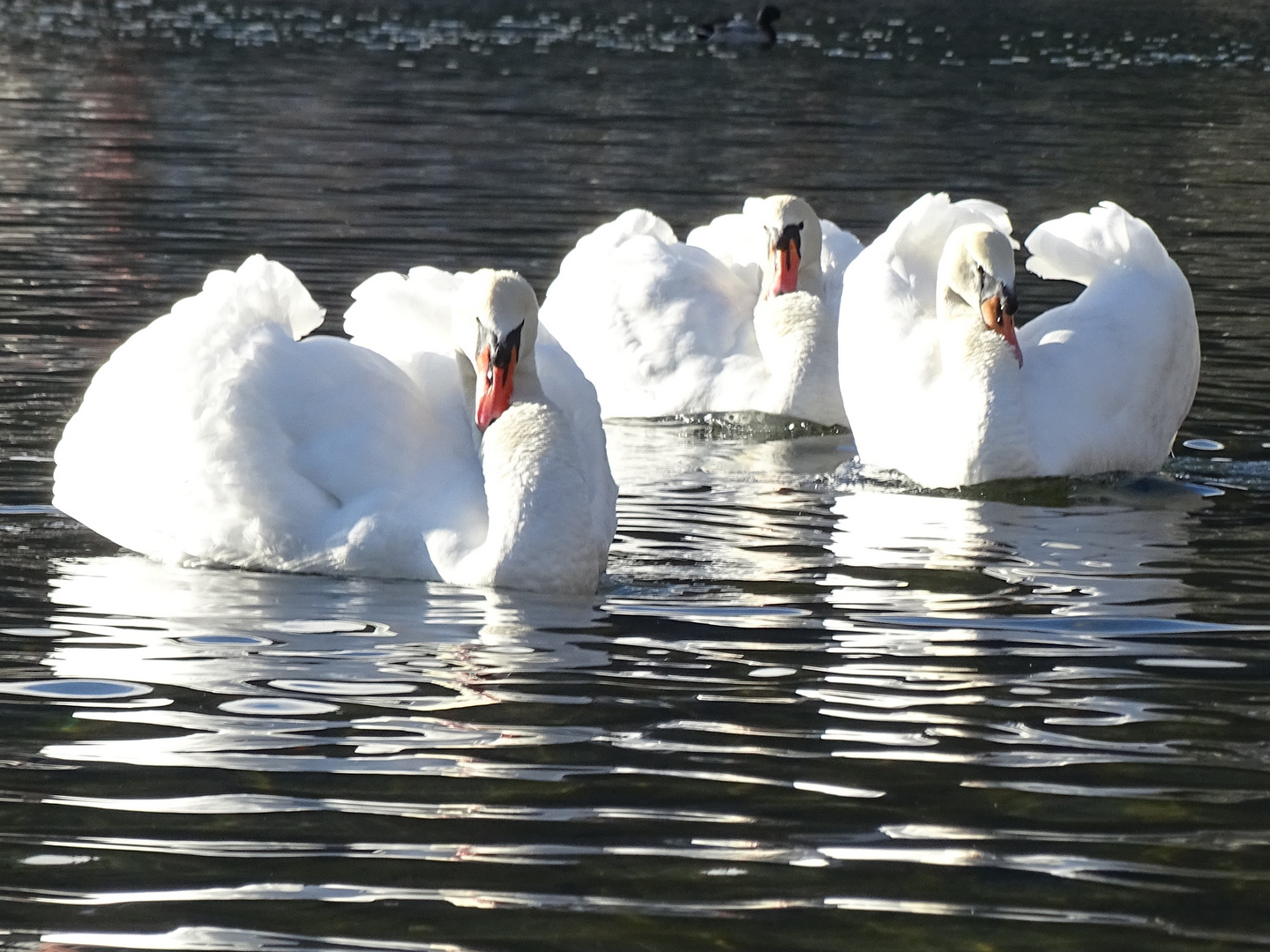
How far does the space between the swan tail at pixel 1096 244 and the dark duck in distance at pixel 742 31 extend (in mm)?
30587

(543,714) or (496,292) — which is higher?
(496,292)

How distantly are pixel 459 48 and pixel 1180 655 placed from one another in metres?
29.8

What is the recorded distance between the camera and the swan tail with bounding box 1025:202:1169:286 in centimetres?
1085

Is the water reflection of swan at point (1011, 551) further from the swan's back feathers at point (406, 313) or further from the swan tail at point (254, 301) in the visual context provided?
the swan tail at point (254, 301)

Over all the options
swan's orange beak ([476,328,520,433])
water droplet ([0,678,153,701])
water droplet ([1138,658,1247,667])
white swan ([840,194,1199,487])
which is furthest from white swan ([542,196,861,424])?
water droplet ([0,678,153,701])

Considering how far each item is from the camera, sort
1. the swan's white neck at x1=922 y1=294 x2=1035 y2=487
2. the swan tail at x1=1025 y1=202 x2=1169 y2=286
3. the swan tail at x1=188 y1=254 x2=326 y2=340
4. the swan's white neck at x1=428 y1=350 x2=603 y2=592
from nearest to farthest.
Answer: the swan's white neck at x1=428 y1=350 x2=603 y2=592 < the swan tail at x1=188 y1=254 x2=326 y2=340 < the swan's white neck at x1=922 y1=294 x2=1035 y2=487 < the swan tail at x1=1025 y1=202 x2=1169 y2=286

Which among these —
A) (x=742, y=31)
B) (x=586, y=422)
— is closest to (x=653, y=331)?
(x=586, y=422)

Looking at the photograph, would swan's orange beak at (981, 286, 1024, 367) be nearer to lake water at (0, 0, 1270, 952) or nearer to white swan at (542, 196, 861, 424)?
lake water at (0, 0, 1270, 952)

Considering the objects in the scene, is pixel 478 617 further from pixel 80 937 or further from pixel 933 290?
pixel 933 290

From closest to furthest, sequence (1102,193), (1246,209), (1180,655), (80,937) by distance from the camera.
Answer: (80,937) → (1180,655) → (1246,209) → (1102,193)

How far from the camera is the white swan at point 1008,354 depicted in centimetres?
1005

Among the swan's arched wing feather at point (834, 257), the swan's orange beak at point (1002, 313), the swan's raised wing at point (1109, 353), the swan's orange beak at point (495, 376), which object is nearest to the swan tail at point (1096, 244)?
the swan's raised wing at point (1109, 353)

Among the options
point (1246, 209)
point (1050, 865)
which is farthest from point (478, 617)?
point (1246, 209)

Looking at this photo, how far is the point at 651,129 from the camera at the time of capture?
2505 cm
